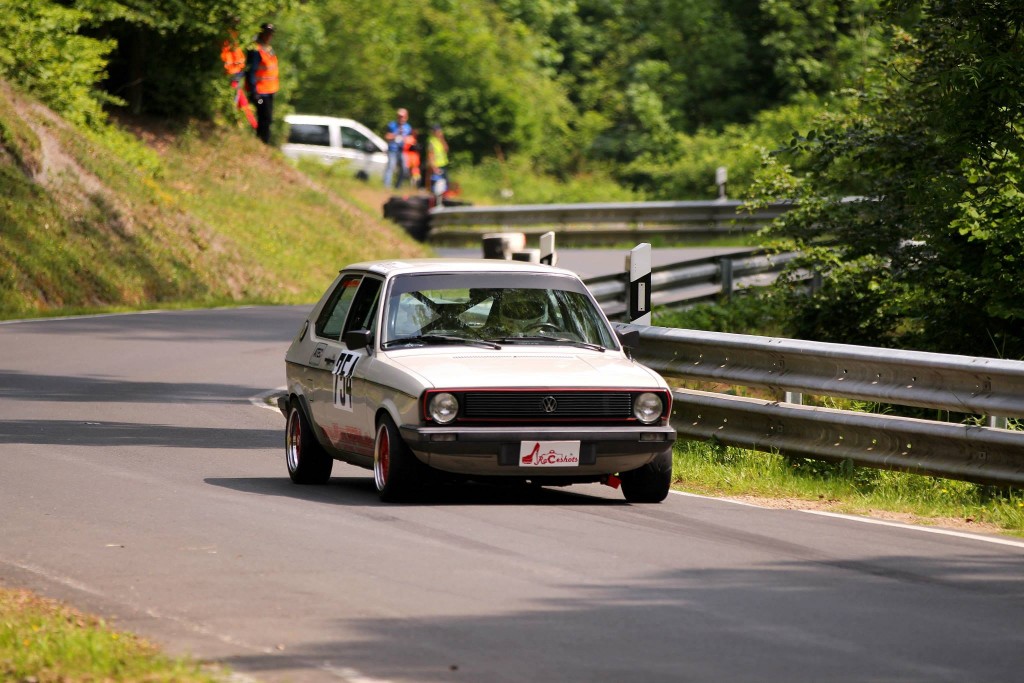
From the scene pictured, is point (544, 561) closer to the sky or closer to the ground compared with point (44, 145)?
closer to the ground

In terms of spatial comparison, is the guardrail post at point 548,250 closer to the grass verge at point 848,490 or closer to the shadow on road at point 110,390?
the shadow on road at point 110,390

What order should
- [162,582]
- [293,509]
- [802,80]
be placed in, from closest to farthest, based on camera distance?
[162,582] → [293,509] → [802,80]

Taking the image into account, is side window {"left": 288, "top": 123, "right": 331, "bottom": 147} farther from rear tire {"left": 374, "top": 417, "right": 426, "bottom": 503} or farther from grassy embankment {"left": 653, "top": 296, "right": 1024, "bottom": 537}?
rear tire {"left": 374, "top": 417, "right": 426, "bottom": 503}

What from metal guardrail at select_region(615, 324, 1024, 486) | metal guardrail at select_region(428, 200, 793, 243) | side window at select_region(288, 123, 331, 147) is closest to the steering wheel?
metal guardrail at select_region(615, 324, 1024, 486)

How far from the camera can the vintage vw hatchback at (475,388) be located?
32.9 feet

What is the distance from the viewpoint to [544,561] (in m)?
8.32

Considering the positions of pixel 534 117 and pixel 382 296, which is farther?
pixel 534 117

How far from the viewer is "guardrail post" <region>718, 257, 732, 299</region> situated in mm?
24578

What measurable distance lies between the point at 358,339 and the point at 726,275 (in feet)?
47.3

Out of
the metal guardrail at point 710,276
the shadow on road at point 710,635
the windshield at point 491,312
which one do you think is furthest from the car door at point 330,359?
the metal guardrail at point 710,276

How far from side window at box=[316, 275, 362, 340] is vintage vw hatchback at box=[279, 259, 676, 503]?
0.02m

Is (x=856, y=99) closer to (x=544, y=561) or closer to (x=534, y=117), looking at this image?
(x=544, y=561)

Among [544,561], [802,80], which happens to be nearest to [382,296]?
[544,561]

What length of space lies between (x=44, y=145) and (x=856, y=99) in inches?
539
